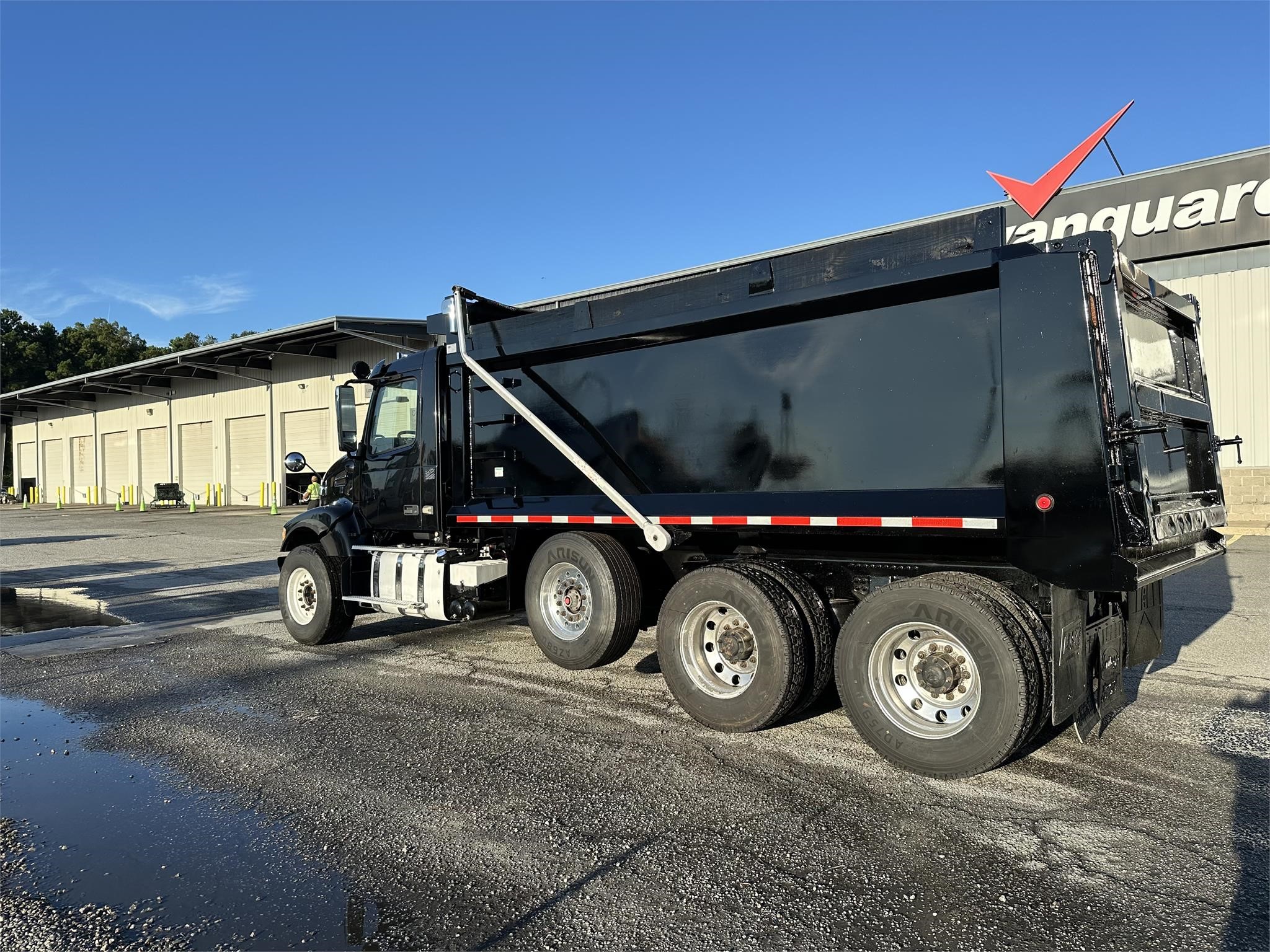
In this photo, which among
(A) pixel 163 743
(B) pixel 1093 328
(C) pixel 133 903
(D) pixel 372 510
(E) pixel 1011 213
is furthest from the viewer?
(E) pixel 1011 213

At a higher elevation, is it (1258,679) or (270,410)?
(270,410)

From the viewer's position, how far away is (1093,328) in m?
4.17

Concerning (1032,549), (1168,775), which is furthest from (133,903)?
(1168,775)

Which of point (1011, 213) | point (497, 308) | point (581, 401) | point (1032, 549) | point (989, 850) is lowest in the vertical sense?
point (989, 850)

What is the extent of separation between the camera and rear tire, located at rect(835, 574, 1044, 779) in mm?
4219

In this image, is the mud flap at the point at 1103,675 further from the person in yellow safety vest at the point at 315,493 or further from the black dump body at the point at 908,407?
the person in yellow safety vest at the point at 315,493

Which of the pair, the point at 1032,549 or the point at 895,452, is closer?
the point at 1032,549

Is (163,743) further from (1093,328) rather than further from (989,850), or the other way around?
(1093,328)

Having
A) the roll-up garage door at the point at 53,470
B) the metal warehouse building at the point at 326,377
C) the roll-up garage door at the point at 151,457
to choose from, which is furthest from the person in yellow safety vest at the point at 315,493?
the roll-up garage door at the point at 53,470

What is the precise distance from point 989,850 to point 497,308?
577cm

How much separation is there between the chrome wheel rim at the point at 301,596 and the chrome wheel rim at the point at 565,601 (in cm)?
299

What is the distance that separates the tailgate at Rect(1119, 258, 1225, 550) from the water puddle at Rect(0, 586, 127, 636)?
A: 10.3m

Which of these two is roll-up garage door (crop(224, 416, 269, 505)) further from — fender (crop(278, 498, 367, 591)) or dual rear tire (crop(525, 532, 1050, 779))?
dual rear tire (crop(525, 532, 1050, 779))

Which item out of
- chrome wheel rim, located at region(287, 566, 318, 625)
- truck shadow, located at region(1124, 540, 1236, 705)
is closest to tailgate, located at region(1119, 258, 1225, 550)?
truck shadow, located at region(1124, 540, 1236, 705)
